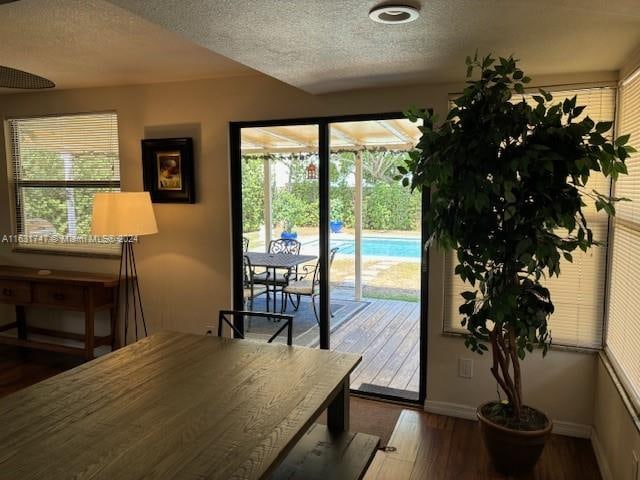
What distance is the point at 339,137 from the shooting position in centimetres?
368

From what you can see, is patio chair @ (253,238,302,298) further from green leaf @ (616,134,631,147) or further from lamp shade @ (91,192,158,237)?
green leaf @ (616,134,631,147)

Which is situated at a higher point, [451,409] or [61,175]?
[61,175]

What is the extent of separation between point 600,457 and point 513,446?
2.10 ft

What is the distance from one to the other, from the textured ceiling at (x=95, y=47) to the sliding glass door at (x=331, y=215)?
70 cm

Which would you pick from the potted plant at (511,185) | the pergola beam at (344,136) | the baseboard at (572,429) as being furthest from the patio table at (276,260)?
the baseboard at (572,429)

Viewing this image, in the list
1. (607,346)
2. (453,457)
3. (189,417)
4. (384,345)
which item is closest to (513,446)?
(453,457)

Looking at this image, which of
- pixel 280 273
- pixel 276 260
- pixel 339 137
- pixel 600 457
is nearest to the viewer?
pixel 600 457

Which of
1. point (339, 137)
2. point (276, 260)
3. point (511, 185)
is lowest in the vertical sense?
point (276, 260)

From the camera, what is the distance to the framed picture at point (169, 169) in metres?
3.86

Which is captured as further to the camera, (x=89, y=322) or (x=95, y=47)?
(x=89, y=322)

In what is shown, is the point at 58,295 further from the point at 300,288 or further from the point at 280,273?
the point at 300,288

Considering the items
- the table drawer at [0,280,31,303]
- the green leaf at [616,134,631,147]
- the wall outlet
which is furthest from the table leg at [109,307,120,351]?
the green leaf at [616,134,631,147]

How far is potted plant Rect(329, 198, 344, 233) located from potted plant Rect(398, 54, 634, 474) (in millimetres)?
1292

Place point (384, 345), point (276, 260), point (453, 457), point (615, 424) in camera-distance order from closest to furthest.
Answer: point (615, 424)
point (453, 457)
point (276, 260)
point (384, 345)
